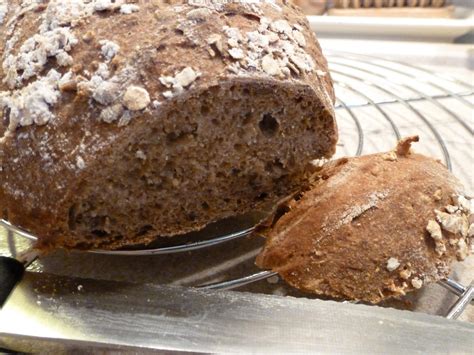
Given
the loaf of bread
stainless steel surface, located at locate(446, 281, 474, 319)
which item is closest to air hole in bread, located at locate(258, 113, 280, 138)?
the loaf of bread

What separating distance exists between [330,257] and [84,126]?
0.44 meters

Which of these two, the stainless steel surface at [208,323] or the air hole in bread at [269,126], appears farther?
the air hole in bread at [269,126]

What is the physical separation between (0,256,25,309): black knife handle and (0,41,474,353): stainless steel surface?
15 millimetres

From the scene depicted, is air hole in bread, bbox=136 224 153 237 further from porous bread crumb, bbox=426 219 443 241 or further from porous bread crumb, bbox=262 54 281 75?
porous bread crumb, bbox=426 219 443 241

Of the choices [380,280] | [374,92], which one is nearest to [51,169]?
[380,280]

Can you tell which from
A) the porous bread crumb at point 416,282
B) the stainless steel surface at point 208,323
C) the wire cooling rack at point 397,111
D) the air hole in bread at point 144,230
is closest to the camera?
the stainless steel surface at point 208,323

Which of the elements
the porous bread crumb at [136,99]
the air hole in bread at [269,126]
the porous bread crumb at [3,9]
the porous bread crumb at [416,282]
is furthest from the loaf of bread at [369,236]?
the porous bread crumb at [3,9]

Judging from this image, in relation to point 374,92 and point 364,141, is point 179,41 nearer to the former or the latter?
point 364,141

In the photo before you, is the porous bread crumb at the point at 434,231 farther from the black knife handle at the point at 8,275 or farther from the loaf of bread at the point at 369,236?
the black knife handle at the point at 8,275

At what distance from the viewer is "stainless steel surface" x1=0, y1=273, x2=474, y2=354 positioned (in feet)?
2.31

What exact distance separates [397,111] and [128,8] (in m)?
1.03

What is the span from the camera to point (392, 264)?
0.79 meters

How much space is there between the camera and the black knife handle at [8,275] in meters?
0.76

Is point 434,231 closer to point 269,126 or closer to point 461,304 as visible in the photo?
point 461,304
